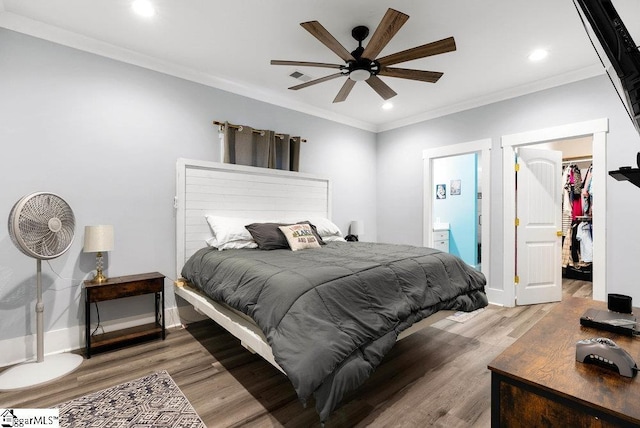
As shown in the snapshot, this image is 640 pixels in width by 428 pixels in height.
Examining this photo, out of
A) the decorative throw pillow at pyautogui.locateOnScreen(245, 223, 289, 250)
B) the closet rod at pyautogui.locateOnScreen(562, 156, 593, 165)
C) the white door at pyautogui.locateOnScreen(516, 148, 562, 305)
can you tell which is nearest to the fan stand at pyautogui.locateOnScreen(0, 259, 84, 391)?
the decorative throw pillow at pyautogui.locateOnScreen(245, 223, 289, 250)

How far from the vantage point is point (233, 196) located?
11.9 ft

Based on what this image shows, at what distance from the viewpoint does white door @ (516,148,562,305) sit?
3.88 metres

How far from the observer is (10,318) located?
2.39 m

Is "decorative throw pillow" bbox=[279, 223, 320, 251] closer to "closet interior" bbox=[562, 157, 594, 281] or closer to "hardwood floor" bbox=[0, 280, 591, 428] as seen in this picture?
"hardwood floor" bbox=[0, 280, 591, 428]

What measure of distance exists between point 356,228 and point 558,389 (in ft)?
12.8

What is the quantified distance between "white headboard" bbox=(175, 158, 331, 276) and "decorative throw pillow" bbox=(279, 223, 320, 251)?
2.08ft

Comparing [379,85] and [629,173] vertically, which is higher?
[379,85]

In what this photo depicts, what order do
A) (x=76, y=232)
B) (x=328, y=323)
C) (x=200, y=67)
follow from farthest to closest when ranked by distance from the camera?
(x=200, y=67)
(x=76, y=232)
(x=328, y=323)

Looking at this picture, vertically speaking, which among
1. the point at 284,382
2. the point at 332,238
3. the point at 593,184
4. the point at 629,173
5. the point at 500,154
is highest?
the point at 500,154

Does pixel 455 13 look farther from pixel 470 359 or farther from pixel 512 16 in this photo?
pixel 470 359

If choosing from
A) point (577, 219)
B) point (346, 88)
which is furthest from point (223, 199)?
point (577, 219)

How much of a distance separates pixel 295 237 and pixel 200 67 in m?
2.13

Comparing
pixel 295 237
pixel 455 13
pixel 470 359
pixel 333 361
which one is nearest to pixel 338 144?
pixel 295 237

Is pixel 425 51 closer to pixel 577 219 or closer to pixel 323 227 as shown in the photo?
pixel 323 227
